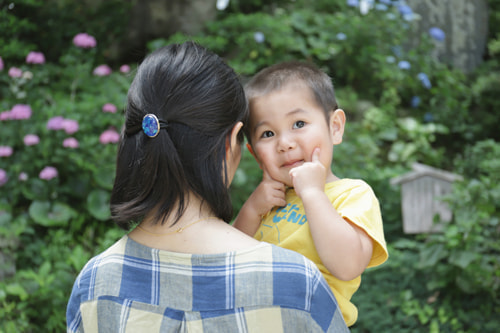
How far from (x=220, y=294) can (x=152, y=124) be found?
39 cm

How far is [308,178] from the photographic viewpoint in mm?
1303

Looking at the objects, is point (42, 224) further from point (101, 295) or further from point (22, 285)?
point (101, 295)

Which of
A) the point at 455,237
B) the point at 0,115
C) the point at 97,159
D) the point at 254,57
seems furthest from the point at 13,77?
the point at 455,237

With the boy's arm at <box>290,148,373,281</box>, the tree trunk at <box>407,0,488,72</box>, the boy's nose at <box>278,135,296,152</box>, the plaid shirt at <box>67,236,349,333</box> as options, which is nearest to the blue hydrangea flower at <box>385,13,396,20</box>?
the tree trunk at <box>407,0,488,72</box>

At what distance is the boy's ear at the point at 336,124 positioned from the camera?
150cm

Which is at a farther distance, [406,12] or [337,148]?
[406,12]

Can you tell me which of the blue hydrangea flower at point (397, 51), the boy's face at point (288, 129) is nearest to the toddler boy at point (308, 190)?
the boy's face at point (288, 129)

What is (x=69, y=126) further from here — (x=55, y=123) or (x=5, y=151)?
(x=5, y=151)

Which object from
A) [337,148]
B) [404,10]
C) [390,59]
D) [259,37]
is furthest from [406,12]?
[337,148]

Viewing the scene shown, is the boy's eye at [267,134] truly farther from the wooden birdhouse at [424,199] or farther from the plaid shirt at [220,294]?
the wooden birdhouse at [424,199]

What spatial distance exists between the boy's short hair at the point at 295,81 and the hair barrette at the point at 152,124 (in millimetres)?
450

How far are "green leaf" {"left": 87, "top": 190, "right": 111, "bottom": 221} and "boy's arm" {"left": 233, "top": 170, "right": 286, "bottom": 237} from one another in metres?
1.92

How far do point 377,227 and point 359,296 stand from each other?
1894 millimetres

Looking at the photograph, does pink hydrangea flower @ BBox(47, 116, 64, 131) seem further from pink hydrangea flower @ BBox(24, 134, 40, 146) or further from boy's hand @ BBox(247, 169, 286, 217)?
boy's hand @ BBox(247, 169, 286, 217)
